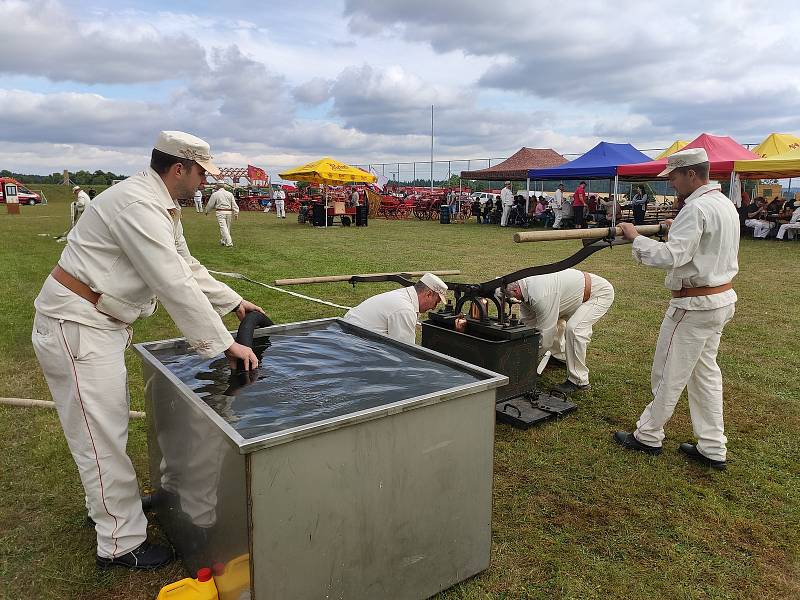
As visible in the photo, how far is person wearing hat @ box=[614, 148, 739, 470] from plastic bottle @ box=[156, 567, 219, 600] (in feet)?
9.48

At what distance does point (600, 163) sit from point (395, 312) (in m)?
18.5

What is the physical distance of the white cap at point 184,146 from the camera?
8.44 ft

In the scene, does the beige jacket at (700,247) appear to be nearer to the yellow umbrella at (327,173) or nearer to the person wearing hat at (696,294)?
the person wearing hat at (696,294)

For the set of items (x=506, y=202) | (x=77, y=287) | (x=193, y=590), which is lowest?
(x=193, y=590)

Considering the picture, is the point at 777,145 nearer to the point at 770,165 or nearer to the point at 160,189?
the point at 770,165

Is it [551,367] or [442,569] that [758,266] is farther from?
[442,569]

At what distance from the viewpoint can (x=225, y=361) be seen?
3156mm

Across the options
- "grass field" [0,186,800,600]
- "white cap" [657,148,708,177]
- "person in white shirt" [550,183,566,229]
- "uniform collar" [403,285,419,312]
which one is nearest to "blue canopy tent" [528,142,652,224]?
"person in white shirt" [550,183,566,229]

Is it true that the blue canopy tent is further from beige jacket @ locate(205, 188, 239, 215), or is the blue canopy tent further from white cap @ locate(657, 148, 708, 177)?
white cap @ locate(657, 148, 708, 177)

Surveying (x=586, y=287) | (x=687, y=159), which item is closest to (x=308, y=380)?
(x=687, y=159)

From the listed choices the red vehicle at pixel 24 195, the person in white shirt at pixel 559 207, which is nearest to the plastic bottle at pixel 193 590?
Result: the person in white shirt at pixel 559 207

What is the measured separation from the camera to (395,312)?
4.07 m

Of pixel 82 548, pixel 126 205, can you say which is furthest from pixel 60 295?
pixel 82 548

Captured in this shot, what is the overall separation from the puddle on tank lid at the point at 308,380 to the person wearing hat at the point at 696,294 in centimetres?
168
